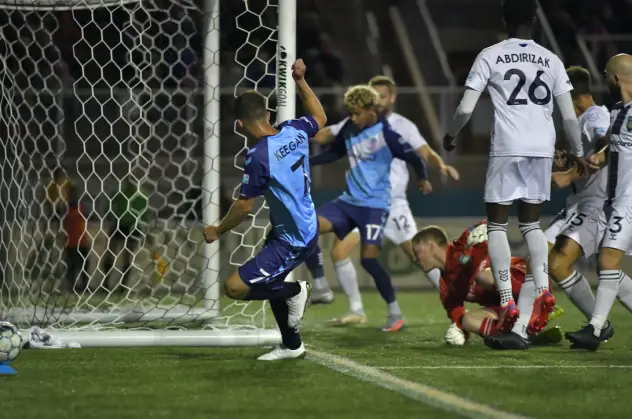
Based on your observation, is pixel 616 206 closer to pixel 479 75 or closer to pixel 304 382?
pixel 479 75

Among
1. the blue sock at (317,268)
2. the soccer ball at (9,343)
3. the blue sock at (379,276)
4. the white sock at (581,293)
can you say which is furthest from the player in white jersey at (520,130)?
the blue sock at (317,268)

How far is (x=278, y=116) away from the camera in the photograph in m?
7.53

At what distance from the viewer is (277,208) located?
6.67m

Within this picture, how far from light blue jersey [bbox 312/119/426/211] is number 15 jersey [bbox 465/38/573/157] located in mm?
2361

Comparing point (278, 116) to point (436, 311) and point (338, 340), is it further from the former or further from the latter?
point (436, 311)

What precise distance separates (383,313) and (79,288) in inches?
109

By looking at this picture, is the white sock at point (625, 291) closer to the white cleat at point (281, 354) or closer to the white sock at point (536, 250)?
the white sock at point (536, 250)

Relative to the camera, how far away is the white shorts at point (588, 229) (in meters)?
7.93

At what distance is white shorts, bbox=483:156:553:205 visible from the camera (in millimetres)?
7191

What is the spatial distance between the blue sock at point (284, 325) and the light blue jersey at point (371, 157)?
2909mm

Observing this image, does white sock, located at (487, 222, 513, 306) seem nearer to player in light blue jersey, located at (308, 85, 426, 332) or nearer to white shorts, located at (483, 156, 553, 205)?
white shorts, located at (483, 156, 553, 205)

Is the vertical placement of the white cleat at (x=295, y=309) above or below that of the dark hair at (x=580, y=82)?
below

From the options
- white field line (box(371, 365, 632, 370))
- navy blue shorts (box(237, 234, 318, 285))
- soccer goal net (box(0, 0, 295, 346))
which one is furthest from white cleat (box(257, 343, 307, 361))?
soccer goal net (box(0, 0, 295, 346))

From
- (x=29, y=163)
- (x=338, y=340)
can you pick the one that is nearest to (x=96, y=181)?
(x=29, y=163)
